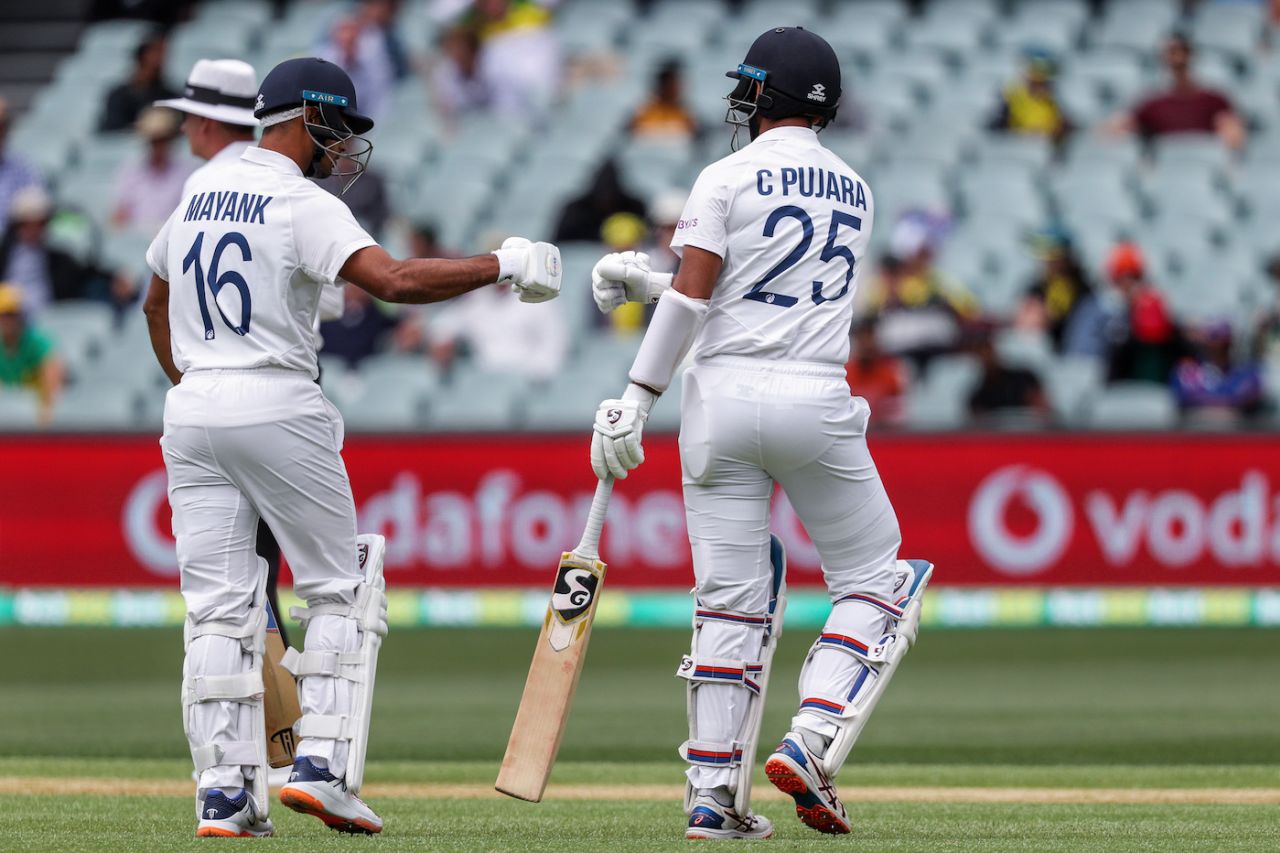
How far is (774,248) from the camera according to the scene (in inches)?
214

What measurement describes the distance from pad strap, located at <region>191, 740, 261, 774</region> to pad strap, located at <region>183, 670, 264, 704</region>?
115mm

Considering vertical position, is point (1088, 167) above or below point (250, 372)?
above

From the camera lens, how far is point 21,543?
1305 cm

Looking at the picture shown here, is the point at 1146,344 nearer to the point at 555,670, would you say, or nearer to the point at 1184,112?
the point at 1184,112

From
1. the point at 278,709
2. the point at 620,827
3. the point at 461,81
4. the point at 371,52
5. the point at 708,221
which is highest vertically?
the point at 371,52

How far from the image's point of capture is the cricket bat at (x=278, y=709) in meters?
6.13

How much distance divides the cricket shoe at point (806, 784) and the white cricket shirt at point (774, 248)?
1034 millimetres

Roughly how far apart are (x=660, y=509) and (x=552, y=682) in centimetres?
718

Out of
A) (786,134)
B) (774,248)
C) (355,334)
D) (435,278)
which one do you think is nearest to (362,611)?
(435,278)

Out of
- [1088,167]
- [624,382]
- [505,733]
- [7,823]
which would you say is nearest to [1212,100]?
[1088,167]

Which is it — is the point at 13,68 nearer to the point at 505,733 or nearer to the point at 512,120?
the point at 512,120

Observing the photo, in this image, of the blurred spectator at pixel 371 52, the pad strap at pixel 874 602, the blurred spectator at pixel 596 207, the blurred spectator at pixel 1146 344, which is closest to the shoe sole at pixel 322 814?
the pad strap at pixel 874 602

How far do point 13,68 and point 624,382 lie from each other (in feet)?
29.2

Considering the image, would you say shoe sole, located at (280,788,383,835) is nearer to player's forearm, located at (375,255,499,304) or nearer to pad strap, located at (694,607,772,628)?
pad strap, located at (694,607,772,628)
